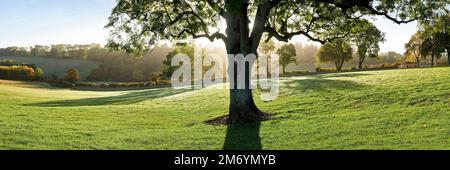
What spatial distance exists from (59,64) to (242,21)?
141216mm

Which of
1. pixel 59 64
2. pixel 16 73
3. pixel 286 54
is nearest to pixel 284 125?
pixel 286 54

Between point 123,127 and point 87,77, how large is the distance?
11279 centimetres

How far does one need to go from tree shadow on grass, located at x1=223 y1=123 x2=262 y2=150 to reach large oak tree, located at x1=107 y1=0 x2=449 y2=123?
1.67 metres

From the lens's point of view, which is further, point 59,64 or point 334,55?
point 59,64

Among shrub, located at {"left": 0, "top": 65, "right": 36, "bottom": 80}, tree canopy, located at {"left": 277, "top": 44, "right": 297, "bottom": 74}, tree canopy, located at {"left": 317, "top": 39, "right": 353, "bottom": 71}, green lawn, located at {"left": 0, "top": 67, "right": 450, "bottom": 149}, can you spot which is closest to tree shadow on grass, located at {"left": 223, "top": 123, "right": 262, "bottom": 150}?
green lawn, located at {"left": 0, "top": 67, "right": 450, "bottom": 149}

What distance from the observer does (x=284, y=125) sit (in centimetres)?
2247

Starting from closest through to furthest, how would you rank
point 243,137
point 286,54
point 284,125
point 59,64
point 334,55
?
1. point 243,137
2. point 284,125
3. point 286,54
4. point 334,55
5. point 59,64

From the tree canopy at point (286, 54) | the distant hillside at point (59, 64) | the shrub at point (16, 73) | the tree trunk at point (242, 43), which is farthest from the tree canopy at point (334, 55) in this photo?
the distant hillside at point (59, 64)

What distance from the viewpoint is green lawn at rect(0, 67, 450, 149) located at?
17828 mm

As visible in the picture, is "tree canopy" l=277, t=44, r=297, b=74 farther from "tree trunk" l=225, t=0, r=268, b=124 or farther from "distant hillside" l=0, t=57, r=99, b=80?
"distant hillside" l=0, t=57, r=99, b=80

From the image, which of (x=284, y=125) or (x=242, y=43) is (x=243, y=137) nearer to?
(x=284, y=125)

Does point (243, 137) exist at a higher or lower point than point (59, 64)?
lower
